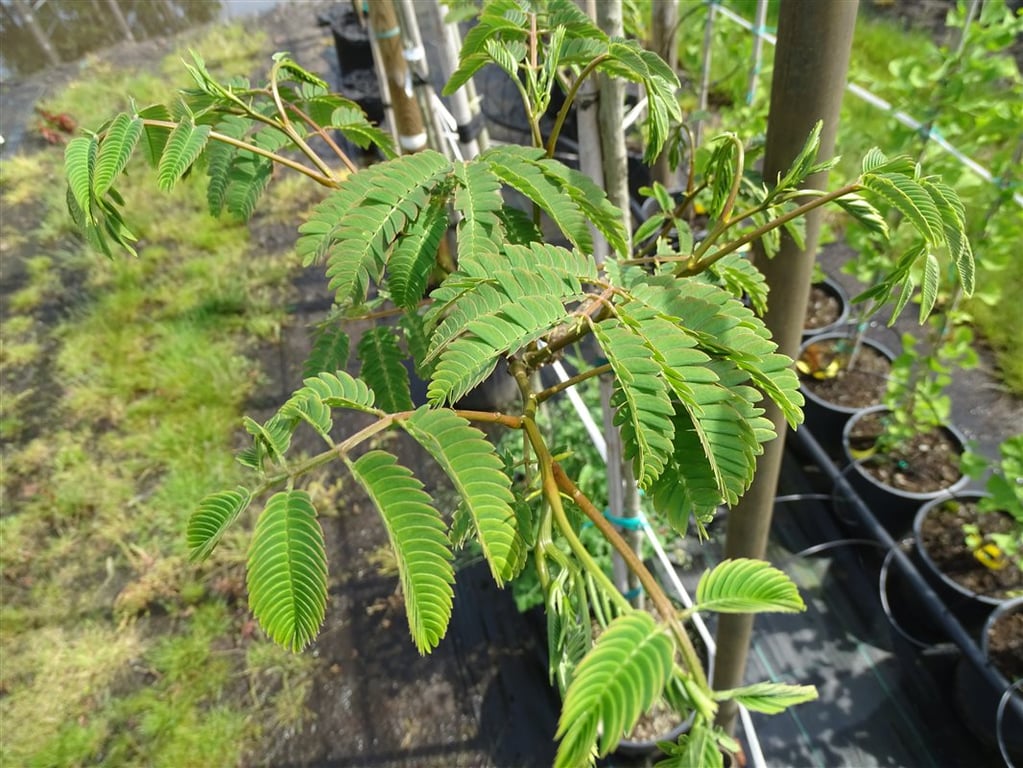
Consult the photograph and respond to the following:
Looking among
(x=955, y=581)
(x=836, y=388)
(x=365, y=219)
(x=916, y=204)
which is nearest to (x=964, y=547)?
(x=955, y=581)

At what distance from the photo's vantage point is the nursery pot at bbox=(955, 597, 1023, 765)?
5.92 ft

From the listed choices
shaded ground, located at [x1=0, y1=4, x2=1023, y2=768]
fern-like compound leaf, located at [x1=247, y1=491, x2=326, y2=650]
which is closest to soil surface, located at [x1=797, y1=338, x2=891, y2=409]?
shaded ground, located at [x1=0, y1=4, x2=1023, y2=768]

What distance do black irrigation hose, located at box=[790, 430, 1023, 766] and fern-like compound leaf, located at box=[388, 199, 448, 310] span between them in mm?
1979

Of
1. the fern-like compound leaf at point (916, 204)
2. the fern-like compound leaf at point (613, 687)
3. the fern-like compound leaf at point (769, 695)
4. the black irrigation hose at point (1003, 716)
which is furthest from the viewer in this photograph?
the black irrigation hose at point (1003, 716)

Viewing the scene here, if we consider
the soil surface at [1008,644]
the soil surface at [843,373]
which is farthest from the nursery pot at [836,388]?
the soil surface at [1008,644]

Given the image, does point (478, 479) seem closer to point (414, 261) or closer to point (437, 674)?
point (414, 261)

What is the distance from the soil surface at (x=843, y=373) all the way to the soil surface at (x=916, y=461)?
7.0 inches

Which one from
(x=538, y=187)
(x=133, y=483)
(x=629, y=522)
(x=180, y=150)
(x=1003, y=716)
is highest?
(x=180, y=150)

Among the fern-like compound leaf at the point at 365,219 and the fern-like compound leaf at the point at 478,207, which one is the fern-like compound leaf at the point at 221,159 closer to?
the fern-like compound leaf at the point at 365,219

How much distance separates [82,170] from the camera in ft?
2.81

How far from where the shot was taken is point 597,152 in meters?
1.18

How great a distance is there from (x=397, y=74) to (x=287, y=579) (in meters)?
1.60

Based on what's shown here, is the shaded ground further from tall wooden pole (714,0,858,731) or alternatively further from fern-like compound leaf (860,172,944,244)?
fern-like compound leaf (860,172,944,244)

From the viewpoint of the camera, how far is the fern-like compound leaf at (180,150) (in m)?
0.87
